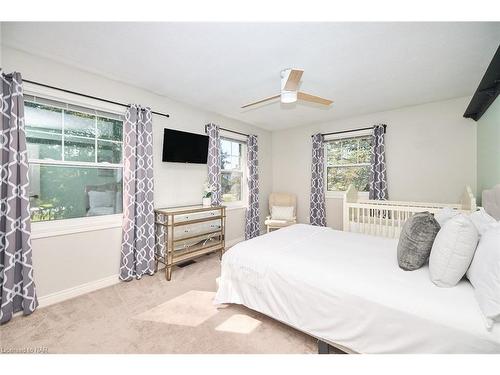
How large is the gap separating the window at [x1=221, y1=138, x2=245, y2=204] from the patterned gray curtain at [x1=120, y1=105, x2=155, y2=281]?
154 centimetres

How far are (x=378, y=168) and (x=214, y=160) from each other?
8.93 ft

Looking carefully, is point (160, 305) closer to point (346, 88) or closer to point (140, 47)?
point (140, 47)

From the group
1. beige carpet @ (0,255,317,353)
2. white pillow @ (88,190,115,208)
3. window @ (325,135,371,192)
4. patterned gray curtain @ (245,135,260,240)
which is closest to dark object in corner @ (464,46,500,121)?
window @ (325,135,371,192)

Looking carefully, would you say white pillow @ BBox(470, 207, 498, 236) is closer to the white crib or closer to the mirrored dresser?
the white crib

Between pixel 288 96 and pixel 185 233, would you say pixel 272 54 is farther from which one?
pixel 185 233

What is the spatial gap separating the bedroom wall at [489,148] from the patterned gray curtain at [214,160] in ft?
11.0

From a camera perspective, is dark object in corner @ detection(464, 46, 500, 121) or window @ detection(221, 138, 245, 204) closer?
dark object in corner @ detection(464, 46, 500, 121)

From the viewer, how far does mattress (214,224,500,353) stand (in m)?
1.08

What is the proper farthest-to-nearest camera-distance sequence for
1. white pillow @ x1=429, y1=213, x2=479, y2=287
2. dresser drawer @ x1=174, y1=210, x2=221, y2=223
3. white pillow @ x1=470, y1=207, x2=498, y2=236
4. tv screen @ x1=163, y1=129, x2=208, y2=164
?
tv screen @ x1=163, y1=129, x2=208, y2=164 → dresser drawer @ x1=174, y1=210, x2=221, y2=223 → white pillow @ x1=470, y1=207, x2=498, y2=236 → white pillow @ x1=429, y1=213, x2=479, y2=287

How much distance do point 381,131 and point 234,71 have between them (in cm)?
266

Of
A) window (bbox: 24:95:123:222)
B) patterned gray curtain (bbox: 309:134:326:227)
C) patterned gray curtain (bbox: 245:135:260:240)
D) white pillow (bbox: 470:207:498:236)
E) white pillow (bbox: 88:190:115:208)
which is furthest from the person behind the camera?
patterned gray curtain (bbox: 245:135:260:240)

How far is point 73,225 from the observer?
237 centimetres

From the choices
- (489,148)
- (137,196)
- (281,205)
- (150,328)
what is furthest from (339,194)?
(150,328)

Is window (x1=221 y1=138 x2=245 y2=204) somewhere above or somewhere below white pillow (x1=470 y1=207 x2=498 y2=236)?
above
